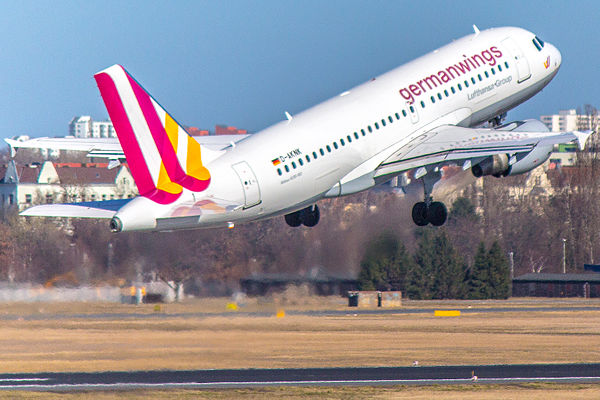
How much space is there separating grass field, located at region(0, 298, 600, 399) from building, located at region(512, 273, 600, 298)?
3386 centimetres

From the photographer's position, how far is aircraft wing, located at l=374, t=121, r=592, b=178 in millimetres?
50188

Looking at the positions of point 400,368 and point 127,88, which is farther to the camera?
point 400,368

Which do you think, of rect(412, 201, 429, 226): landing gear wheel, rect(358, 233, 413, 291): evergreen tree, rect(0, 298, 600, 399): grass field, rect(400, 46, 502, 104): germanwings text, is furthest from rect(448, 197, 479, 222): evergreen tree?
rect(412, 201, 429, 226): landing gear wheel

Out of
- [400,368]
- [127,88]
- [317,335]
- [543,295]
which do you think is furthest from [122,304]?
[543,295]

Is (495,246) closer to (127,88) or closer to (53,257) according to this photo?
(53,257)

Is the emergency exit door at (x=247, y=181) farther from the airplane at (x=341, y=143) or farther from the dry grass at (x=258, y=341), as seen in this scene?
the dry grass at (x=258, y=341)

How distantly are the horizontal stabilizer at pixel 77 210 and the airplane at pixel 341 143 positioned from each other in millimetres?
47

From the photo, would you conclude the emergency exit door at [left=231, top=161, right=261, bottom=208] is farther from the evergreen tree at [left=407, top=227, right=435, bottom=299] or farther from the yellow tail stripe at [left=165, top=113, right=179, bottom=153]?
the evergreen tree at [left=407, top=227, right=435, bottom=299]

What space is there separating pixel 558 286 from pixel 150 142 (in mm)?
77598

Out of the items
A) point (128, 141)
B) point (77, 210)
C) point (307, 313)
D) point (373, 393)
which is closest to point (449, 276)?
point (307, 313)

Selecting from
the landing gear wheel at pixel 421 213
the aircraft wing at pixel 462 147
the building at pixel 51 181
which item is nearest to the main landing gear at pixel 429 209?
the landing gear wheel at pixel 421 213

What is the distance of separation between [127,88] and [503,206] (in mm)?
63758

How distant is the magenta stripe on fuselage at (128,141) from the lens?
42.9m

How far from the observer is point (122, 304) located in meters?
65.9
